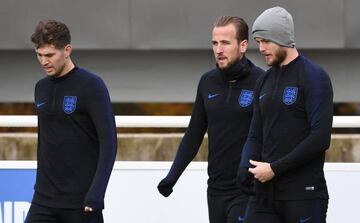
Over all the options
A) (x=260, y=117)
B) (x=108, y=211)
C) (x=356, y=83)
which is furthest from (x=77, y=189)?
(x=356, y=83)

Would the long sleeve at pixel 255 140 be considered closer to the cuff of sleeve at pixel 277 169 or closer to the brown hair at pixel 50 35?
the cuff of sleeve at pixel 277 169

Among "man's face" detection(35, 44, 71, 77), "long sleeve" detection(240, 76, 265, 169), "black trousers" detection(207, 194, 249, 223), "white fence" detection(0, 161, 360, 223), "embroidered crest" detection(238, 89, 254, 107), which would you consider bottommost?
"white fence" detection(0, 161, 360, 223)

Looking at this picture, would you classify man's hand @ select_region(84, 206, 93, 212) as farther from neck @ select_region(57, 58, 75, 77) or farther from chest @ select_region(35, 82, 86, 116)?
neck @ select_region(57, 58, 75, 77)

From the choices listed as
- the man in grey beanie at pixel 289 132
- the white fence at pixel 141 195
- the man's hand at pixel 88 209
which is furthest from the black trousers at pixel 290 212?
the white fence at pixel 141 195

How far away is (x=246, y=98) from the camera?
5.66 metres

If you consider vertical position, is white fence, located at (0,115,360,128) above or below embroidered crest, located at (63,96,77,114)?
below

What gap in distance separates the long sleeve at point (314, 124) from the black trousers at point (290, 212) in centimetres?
19

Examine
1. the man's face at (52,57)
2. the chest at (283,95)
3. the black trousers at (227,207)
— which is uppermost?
the man's face at (52,57)

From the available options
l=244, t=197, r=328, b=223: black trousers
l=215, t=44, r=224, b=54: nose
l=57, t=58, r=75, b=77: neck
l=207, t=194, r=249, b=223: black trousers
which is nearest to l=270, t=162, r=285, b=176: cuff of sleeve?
l=244, t=197, r=328, b=223: black trousers

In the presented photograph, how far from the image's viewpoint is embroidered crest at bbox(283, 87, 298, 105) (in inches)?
194

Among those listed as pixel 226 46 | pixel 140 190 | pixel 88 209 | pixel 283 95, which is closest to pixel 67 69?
pixel 88 209

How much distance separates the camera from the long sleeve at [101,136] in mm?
5254

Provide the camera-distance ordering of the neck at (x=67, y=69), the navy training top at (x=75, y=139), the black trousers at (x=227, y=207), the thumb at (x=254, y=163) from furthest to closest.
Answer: the black trousers at (x=227, y=207), the neck at (x=67, y=69), the navy training top at (x=75, y=139), the thumb at (x=254, y=163)

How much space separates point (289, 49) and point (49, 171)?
1398 millimetres
